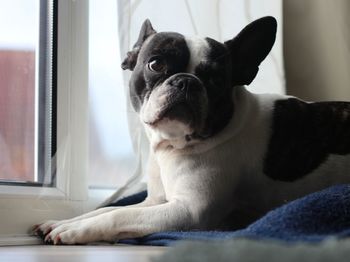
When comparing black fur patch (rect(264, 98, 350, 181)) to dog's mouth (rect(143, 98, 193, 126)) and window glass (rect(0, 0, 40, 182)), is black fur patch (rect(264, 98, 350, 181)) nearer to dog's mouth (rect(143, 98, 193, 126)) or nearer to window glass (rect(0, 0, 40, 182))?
dog's mouth (rect(143, 98, 193, 126))

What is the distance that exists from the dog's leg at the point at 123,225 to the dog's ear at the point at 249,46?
0.35 m

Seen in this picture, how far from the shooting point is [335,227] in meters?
0.93

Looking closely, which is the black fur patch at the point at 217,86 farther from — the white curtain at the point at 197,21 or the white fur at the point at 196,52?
the white curtain at the point at 197,21

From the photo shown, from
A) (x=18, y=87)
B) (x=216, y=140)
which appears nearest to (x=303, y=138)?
(x=216, y=140)

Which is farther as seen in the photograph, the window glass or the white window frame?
the white window frame

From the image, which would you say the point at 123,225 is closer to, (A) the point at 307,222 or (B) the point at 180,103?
(B) the point at 180,103

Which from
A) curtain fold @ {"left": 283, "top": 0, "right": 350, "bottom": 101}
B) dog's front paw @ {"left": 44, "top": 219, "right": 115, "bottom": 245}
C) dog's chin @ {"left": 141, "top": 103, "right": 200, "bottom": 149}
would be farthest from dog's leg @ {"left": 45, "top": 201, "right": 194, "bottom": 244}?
curtain fold @ {"left": 283, "top": 0, "right": 350, "bottom": 101}

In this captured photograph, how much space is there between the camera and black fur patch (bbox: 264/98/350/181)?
133 centimetres

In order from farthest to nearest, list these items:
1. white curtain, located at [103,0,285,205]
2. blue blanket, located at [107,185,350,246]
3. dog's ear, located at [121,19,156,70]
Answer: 1. white curtain, located at [103,0,285,205]
2. dog's ear, located at [121,19,156,70]
3. blue blanket, located at [107,185,350,246]

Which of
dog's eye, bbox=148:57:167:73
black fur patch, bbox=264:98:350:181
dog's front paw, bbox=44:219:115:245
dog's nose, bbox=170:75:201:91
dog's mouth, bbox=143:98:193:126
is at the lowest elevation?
dog's front paw, bbox=44:219:115:245

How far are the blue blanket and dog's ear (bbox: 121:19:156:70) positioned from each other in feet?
1.58

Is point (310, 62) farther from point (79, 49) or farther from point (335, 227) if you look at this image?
point (335, 227)

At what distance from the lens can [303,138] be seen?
1354 mm

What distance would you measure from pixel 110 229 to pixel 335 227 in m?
0.43
